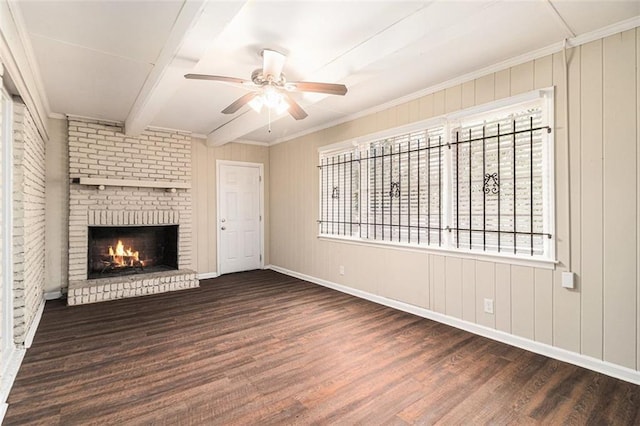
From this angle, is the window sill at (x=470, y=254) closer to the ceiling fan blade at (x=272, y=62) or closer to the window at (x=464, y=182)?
the window at (x=464, y=182)

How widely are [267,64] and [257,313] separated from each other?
268 cm

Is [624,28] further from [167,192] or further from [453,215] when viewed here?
[167,192]

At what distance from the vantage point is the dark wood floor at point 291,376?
1897 millimetres

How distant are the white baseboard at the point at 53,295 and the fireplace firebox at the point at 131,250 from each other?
39 centimetres

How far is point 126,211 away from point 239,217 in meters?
1.86

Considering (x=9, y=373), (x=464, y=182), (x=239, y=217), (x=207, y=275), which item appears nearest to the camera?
(x=9, y=373)

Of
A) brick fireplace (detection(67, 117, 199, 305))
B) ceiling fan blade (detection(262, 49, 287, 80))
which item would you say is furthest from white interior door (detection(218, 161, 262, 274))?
ceiling fan blade (detection(262, 49, 287, 80))

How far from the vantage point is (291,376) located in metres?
2.32

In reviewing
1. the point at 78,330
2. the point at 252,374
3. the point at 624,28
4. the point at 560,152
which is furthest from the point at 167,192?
the point at 624,28

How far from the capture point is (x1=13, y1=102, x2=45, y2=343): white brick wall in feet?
8.86

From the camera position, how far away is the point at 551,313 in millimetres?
2590

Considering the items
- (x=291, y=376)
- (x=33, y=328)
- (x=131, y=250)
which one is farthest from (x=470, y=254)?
(x=131, y=250)

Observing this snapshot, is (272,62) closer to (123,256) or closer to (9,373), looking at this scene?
(9,373)

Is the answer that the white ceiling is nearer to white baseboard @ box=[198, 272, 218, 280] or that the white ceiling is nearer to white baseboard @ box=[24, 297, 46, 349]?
white baseboard @ box=[24, 297, 46, 349]
